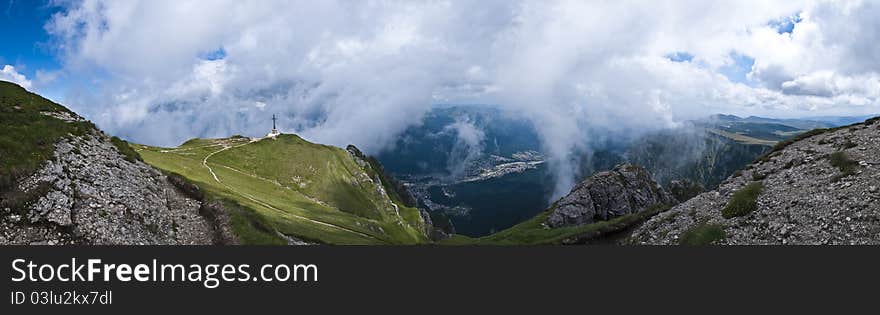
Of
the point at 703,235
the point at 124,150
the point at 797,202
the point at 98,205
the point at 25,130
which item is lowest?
the point at 703,235

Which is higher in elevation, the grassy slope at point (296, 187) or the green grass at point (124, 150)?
the green grass at point (124, 150)

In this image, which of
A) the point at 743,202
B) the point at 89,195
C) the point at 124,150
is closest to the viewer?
the point at 89,195

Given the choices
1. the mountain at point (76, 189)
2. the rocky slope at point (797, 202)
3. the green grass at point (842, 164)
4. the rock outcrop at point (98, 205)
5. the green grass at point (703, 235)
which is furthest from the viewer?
the green grass at point (703, 235)

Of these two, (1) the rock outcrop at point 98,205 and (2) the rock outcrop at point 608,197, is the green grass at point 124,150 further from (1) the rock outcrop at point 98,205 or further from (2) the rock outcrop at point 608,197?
(2) the rock outcrop at point 608,197

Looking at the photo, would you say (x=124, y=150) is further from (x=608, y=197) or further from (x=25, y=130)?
(x=608, y=197)

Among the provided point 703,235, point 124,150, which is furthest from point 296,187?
point 703,235

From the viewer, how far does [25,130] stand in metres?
30.4

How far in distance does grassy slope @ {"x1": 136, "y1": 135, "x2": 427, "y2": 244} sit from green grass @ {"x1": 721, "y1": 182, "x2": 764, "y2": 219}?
39.8 metres

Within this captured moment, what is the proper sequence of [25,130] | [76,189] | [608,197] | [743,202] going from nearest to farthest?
1. [76,189]
2. [25,130]
3. [743,202]
4. [608,197]

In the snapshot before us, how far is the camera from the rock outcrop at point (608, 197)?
105500 mm

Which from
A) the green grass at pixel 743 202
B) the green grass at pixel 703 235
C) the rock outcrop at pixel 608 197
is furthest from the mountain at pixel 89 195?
the rock outcrop at pixel 608 197

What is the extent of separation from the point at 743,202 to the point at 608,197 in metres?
83.5

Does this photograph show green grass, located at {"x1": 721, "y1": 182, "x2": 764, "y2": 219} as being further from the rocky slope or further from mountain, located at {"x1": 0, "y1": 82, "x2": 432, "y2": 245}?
mountain, located at {"x1": 0, "y1": 82, "x2": 432, "y2": 245}

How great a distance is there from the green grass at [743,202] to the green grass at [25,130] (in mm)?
51740
